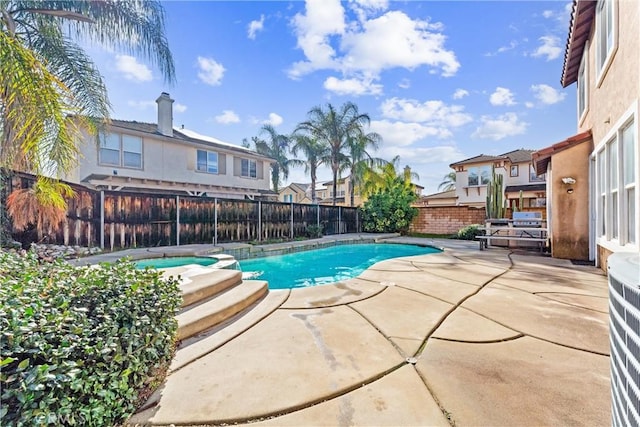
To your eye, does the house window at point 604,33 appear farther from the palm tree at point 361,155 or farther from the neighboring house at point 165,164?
the neighboring house at point 165,164

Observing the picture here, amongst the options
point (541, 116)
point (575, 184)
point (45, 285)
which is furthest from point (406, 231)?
point (45, 285)

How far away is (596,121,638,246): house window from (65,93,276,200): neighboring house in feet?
51.5

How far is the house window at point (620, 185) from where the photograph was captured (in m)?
4.12

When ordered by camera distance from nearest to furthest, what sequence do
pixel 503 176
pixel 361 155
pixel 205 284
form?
pixel 205 284
pixel 503 176
pixel 361 155

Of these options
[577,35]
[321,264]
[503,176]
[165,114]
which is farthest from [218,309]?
[503,176]

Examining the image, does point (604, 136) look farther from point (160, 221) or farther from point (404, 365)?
point (160, 221)

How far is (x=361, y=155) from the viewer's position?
68.6 ft

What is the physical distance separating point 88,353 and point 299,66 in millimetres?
12458

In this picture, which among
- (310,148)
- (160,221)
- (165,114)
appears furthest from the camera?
(310,148)

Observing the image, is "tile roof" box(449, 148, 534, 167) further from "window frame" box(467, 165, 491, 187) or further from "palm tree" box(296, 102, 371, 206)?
"palm tree" box(296, 102, 371, 206)

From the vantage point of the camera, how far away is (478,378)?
212cm

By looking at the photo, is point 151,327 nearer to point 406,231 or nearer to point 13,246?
point 13,246

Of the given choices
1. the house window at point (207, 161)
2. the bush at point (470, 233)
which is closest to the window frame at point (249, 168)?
the house window at point (207, 161)

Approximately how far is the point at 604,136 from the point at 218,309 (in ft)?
24.4
